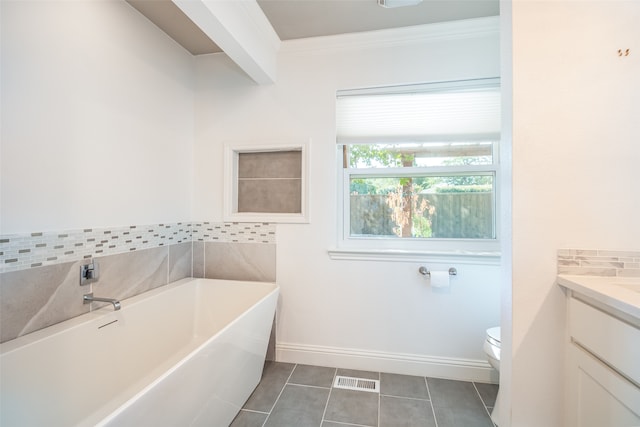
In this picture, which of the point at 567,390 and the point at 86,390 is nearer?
the point at 567,390

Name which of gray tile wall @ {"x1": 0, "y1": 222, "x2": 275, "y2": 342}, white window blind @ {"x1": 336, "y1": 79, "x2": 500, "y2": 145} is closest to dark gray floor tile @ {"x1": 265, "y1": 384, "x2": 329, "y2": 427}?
gray tile wall @ {"x1": 0, "y1": 222, "x2": 275, "y2": 342}

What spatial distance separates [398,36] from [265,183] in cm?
151

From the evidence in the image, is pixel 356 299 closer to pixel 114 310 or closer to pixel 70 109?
pixel 114 310

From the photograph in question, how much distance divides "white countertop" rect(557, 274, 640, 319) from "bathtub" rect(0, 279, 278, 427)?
145 cm

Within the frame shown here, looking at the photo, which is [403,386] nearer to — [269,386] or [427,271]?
[427,271]

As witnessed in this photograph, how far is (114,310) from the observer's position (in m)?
1.54

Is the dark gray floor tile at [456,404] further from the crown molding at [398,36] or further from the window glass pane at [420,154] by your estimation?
the crown molding at [398,36]

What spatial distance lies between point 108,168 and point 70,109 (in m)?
0.35

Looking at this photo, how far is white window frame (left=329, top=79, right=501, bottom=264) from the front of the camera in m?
1.97

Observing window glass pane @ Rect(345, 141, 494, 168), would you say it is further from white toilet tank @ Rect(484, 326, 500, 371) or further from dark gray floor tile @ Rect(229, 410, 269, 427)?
dark gray floor tile @ Rect(229, 410, 269, 427)

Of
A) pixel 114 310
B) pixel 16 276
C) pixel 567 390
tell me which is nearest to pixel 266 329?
pixel 114 310

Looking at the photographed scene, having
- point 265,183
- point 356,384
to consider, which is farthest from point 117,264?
point 356,384

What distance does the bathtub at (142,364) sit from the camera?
101cm

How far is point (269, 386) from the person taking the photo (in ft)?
6.10
